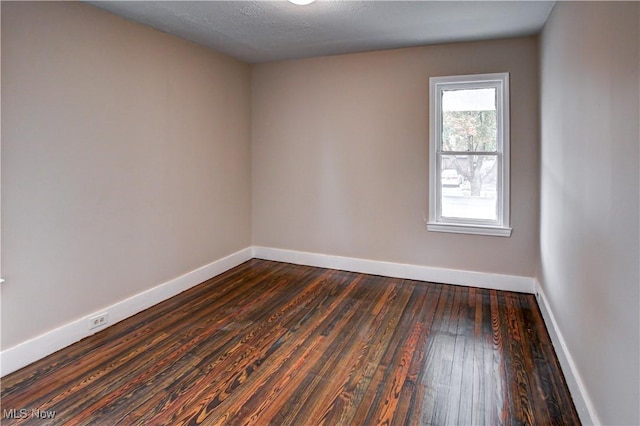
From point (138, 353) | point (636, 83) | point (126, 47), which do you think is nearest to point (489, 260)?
point (636, 83)

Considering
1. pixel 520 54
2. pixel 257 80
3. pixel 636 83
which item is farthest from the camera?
pixel 257 80

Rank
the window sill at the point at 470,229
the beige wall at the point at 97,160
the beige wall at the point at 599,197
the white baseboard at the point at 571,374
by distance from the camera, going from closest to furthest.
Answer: the beige wall at the point at 599,197, the white baseboard at the point at 571,374, the beige wall at the point at 97,160, the window sill at the point at 470,229

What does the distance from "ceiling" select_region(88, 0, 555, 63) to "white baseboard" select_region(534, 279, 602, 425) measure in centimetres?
244

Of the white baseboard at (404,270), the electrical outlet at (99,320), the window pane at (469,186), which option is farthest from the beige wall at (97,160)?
the window pane at (469,186)

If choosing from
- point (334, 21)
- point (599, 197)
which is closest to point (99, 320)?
point (334, 21)

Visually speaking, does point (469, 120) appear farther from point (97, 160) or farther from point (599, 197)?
point (97, 160)

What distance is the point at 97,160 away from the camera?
300 centimetres

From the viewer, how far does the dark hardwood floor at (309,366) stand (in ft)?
6.82

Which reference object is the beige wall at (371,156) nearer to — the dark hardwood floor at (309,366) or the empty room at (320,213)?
the empty room at (320,213)

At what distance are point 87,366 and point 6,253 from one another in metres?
0.90

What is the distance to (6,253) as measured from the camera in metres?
2.44

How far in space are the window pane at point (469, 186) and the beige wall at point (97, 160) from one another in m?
2.62

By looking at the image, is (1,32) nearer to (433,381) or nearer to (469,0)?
(469,0)

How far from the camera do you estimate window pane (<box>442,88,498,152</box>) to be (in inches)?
155
